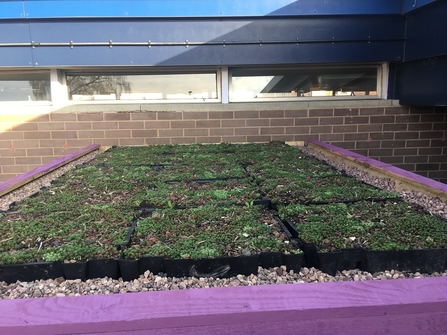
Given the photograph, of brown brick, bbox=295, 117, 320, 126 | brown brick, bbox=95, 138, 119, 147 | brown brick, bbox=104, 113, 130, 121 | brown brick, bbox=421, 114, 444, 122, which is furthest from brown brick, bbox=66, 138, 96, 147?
brown brick, bbox=421, 114, 444, 122

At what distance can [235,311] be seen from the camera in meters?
1.23

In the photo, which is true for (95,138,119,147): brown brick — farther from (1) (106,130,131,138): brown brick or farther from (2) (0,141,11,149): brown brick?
(2) (0,141,11,149): brown brick

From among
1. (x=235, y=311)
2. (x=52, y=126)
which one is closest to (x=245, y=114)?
(x=52, y=126)

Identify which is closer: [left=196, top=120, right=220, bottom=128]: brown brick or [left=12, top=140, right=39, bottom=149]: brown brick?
[left=12, top=140, right=39, bottom=149]: brown brick

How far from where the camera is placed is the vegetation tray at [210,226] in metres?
1.75

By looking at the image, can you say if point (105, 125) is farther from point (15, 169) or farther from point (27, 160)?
point (15, 169)

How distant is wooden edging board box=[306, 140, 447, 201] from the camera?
114 inches

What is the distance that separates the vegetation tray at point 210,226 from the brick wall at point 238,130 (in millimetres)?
2155

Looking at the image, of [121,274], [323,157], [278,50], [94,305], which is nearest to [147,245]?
[121,274]

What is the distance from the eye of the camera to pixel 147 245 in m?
1.93

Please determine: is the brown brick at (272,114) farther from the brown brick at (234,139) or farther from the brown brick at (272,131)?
the brown brick at (234,139)

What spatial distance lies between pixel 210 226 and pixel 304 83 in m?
4.50

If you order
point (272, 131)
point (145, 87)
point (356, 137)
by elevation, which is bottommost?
point (356, 137)

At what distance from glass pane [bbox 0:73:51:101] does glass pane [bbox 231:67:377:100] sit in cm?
325
